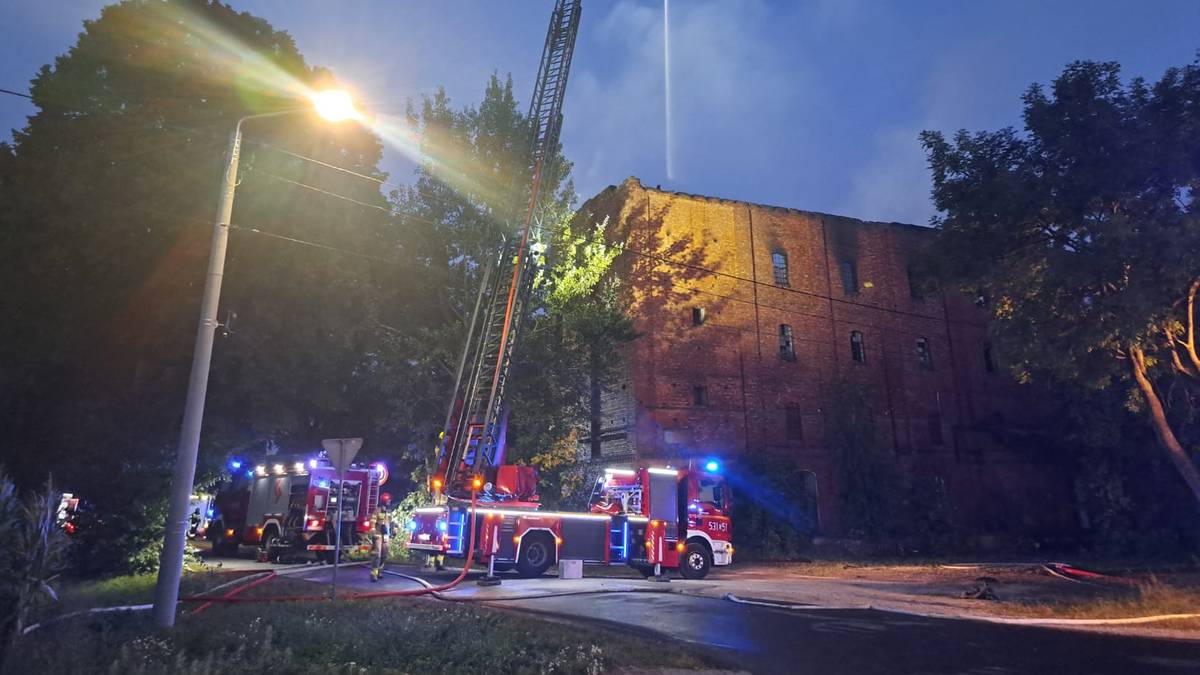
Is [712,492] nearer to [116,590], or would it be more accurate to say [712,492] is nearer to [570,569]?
[570,569]

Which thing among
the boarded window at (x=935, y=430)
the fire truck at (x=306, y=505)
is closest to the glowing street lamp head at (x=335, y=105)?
the fire truck at (x=306, y=505)

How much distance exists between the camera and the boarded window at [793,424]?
29.0 meters

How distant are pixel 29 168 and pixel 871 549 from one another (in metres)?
A: 29.8

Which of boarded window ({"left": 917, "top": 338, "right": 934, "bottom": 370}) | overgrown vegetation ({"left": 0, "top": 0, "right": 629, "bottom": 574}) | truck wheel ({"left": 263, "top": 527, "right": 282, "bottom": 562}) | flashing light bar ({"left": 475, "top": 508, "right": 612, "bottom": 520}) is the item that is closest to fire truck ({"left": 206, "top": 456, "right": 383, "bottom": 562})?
truck wheel ({"left": 263, "top": 527, "right": 282, "bottom": 562})

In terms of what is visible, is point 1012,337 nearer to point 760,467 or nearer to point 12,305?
point 760,467

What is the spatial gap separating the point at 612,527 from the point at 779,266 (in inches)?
700

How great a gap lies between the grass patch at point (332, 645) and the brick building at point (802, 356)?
18.6 metres

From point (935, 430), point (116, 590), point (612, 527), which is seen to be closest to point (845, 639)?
point (612, 527)

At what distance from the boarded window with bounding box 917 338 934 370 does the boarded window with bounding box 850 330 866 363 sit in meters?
3.12

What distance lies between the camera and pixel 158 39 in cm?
2173

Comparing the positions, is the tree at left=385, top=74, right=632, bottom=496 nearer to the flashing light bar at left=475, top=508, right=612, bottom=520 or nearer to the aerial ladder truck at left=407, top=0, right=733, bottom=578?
the aerial ladder truck at left=407, top=0, right=733, bottom=578

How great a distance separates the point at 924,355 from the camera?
33438 mm

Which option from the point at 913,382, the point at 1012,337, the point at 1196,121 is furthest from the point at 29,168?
the point at 913,382

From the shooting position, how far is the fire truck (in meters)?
19.7
